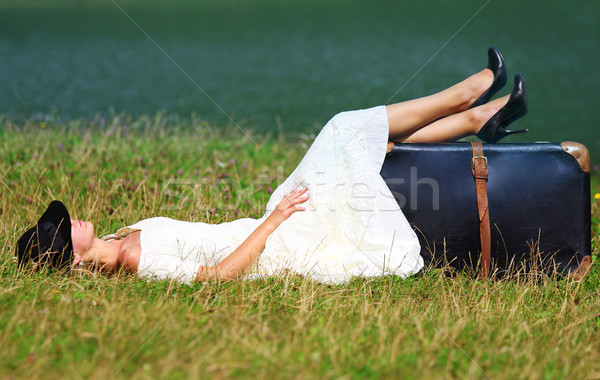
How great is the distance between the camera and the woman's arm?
3564 millimetres

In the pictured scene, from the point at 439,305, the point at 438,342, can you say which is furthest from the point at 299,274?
the point at 438,342

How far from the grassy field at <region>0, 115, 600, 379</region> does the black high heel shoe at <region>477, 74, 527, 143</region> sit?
1.06 m

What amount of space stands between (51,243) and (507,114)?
318 centimetres

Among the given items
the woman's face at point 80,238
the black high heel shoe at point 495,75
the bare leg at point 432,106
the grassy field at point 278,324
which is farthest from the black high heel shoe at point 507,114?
the woman's face at point 80,238

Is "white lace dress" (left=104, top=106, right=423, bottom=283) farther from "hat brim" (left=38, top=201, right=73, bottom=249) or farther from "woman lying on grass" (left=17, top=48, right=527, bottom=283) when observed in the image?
"hat brim" (left=38, top=201, right=73, bottom=249)

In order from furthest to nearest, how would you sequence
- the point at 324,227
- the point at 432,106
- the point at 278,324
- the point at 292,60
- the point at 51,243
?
1. the point at 292,60
2. the point at 432,106
3. the point at 324,227
4. the point at 51,243
5. the point at 278,324

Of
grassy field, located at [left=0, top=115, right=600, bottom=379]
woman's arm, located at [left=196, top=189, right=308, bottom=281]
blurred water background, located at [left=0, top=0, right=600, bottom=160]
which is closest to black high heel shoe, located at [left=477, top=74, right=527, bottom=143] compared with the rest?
grassy field, located at [left=0, top=115, right=600, bottom=379]

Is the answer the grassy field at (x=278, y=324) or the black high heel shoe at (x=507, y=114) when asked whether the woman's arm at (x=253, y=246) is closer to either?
the grassy field at (x=278, y=324)

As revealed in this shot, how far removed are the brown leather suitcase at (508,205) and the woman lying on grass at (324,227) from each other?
0.62ft

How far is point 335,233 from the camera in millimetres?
3826

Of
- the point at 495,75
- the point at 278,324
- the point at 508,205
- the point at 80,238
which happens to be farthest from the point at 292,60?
the point at 278,324

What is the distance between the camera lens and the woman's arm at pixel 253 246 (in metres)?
3.56

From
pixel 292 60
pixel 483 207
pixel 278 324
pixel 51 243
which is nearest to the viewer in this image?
pixel 278 324

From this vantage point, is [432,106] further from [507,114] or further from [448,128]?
[507,114]
